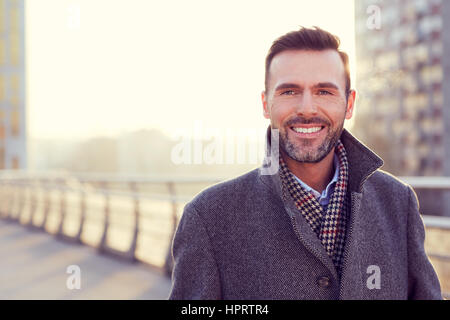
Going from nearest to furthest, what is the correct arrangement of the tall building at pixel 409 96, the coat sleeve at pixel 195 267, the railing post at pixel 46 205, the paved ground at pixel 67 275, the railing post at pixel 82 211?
the coat sleeve at pixel 195 267, the paved ground at pixel 67 275, the railing post at pixel 82 211, the railing post at pixel 46 205, the tall building at pixel 409 96

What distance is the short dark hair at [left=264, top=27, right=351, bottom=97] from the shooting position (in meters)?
2.40

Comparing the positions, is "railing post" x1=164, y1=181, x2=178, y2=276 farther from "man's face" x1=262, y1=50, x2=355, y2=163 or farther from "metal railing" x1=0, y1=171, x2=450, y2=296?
"man's face" x1=262, y1=50, x2=355, y2=163

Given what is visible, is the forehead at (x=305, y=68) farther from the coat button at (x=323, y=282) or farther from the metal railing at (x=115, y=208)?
the metal railing at (x=115, y=208)

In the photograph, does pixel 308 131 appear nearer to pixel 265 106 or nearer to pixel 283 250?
pixel 265 106

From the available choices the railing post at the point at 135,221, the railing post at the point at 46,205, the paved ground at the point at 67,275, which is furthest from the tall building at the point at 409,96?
the railing post at the point at 135,221

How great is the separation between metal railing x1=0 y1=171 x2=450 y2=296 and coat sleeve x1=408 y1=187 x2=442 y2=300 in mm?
2505

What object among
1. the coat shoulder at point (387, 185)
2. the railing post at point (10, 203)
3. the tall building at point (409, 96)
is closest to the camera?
the coat shoulder at point (387, 185)

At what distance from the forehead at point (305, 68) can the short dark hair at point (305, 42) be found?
2cm

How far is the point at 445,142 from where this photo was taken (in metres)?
28.9

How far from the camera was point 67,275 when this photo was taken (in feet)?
26.7

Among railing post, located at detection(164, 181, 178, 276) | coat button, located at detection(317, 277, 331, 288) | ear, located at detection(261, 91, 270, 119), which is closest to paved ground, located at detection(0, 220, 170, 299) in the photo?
railing post, located at detection(164, 181, 178, 276)

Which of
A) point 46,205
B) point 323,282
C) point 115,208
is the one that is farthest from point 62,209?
point 323,282

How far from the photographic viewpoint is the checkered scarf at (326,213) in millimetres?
2246
